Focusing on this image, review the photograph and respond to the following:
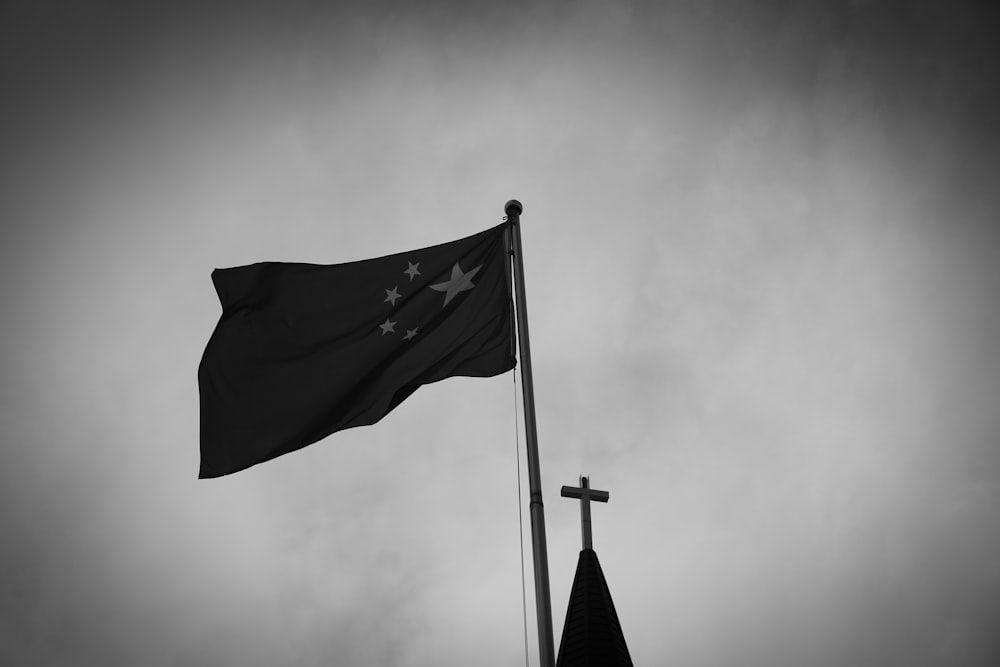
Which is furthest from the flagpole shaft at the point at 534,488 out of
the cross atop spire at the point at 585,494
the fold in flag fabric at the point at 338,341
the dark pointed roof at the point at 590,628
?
the dark pointed roof at the point at 590,628

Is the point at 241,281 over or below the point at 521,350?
over

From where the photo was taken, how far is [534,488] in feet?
33.1

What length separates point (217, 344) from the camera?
13.6 meters

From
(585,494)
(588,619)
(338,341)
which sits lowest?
(588,619)

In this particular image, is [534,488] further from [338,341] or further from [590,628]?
[590,628]

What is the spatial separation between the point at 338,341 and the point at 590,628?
290 inches

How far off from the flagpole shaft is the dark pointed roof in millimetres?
5302

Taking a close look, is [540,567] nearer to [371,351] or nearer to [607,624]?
[371,351]

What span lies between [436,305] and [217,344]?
3887 millimetres

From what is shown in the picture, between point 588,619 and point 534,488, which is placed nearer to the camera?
point 534,488

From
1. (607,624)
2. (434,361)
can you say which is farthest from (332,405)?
(607,624)

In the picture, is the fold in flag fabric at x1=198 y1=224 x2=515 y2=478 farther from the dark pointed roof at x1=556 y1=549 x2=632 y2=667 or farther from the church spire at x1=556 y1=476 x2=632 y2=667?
the dark pointed roof at x1=556 y1=549 x2=632 y2=667

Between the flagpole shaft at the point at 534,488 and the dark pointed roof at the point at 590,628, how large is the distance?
530cm

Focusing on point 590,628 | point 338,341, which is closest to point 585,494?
point 590,628
